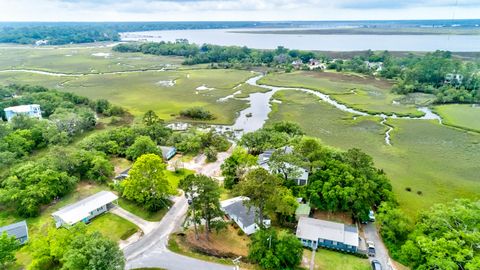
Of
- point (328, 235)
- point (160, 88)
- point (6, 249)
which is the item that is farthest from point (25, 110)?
point (328, 235)

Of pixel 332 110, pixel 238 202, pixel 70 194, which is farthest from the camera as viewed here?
pixel 332 110

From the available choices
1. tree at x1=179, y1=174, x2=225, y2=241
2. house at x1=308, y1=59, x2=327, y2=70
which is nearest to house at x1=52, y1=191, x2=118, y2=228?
tree at x1=179, y1=174, x2=225, y2=241

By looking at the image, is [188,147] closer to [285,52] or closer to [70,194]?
[70,194]

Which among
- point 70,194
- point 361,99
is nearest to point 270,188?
point 70,194

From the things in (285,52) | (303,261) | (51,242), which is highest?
(285,52)

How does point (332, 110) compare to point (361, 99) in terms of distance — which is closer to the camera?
point (332, 110)

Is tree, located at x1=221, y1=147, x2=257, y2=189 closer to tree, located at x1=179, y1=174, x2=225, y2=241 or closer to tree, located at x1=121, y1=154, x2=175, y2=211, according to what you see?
tree, located at x1=121, y1=154, x2=175, y2=211

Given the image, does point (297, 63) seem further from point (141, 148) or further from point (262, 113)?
point (141, 148)
